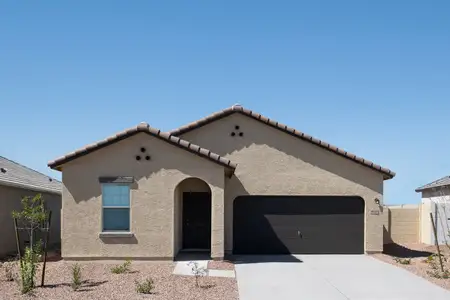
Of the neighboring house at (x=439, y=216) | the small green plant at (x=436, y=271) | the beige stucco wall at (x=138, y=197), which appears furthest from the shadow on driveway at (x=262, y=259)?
the neighboring house at (x=439, y=216)

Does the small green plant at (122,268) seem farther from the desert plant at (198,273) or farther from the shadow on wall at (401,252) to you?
the shadow on wall at (401,252)

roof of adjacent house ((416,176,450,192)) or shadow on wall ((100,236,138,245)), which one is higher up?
roof of adjacent house ((416,176,450,192))

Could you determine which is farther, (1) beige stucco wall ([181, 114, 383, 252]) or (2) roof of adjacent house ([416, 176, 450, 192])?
(2) roof of adjacent house ([416, 176, 450, 192])

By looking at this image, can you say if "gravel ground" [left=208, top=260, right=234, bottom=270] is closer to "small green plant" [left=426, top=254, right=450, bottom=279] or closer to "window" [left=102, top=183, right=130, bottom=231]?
"window" [left=102, top=183, right=130, bottom=231]

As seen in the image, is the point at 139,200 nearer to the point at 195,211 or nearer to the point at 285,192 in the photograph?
the point at 195,211

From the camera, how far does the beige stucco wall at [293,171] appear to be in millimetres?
18625

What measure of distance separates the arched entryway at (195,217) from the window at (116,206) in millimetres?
3085

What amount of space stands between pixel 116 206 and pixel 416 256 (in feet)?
36.2

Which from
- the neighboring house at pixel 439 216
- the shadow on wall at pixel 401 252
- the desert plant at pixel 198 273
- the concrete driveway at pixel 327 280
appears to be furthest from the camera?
the neighboring house at pixel 439 216

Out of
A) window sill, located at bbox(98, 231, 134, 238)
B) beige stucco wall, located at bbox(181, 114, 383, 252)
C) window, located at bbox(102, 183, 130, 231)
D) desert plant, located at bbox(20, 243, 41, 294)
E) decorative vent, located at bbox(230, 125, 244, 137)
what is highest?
decorative vent, located at bbox(230, 125, 244, 137)

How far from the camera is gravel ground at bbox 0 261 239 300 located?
11.0m

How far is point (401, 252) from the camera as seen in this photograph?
66.0ft

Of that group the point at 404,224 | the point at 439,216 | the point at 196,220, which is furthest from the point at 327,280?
the point at 404,224

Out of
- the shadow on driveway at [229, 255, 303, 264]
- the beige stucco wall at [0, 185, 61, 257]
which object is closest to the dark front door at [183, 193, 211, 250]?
the shadow on driveway at [229, 255, 303, 264]
